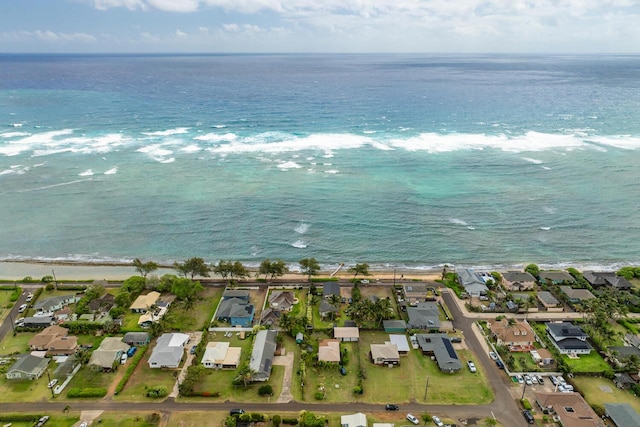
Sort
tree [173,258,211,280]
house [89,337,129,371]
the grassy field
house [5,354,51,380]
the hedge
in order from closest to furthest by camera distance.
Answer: the grassy field < the hedge < house [5,354,51,380] < house [89,337,129,371] < tree [173,258,211,280]

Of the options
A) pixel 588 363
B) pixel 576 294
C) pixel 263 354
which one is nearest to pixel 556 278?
pixel 576 294

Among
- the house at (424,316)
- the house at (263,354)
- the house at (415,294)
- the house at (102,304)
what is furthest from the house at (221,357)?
the house at (415,294)

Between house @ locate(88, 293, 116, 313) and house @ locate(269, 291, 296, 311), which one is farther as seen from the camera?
house @ locate(269, 291, 296, 311)

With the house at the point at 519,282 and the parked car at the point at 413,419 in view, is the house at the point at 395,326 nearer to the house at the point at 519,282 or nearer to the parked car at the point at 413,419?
the parked car at the point at 413,419

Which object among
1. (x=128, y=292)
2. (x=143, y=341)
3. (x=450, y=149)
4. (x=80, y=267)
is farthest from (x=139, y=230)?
(x=450, y=149)

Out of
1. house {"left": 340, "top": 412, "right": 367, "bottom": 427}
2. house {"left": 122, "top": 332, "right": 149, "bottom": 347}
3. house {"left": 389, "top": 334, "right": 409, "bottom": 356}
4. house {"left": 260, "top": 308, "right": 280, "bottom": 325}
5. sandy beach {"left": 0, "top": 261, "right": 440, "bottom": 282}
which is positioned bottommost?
sandy beach {"left": 0, "top": 261, "right": 440, "bottom": 282}

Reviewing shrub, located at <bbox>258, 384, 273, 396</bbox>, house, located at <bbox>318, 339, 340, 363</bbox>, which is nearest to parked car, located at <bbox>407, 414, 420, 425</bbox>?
house, located at <bbox>318, 339, 340, 363</bbox>

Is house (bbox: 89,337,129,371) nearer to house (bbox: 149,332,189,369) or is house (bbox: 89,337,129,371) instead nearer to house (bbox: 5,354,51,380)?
house (bbox: 149,332,189,369)
